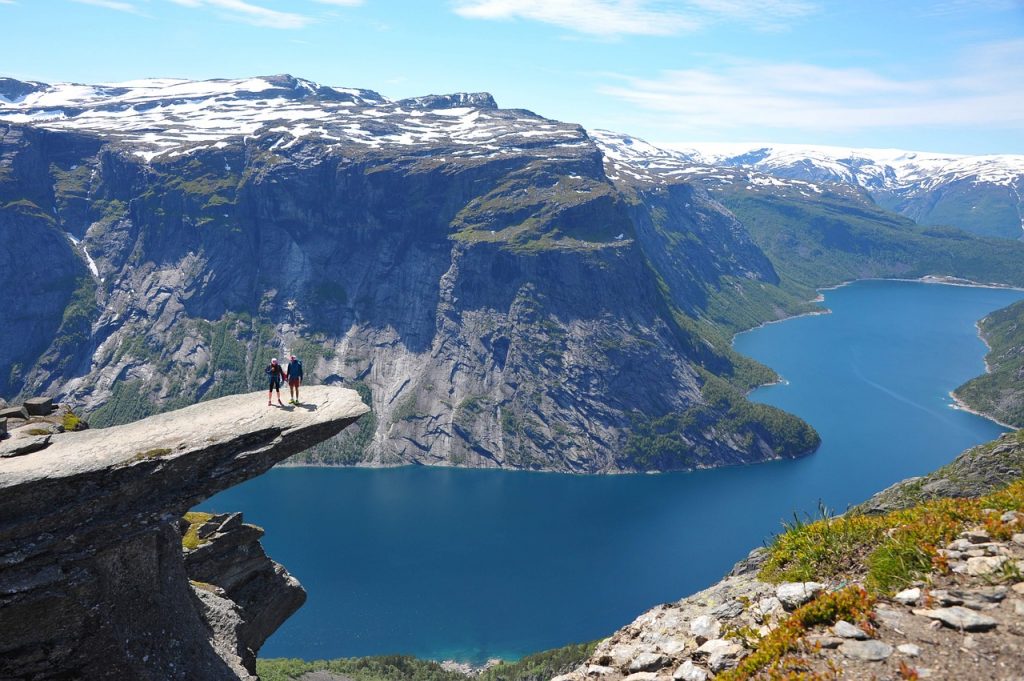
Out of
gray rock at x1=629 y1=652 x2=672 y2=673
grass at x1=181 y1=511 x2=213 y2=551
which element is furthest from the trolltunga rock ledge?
gray rock at x1=629 y1=652 x2=672 y2=673

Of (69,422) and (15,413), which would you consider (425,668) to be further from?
(15,413)

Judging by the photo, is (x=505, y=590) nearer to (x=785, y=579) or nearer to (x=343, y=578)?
(x=343, y=578)

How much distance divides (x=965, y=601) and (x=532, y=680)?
98.7 metres

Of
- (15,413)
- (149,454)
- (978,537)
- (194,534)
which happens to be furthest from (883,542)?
(194,534)

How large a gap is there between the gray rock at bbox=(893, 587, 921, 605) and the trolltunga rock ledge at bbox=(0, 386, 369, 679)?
26.7 meters

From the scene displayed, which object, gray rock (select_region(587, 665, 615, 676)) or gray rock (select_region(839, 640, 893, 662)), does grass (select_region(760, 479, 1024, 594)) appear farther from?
gray rock (select_region(587, 665, 615, 676))

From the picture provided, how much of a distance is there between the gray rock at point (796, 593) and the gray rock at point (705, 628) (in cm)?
182

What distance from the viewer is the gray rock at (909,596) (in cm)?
1359

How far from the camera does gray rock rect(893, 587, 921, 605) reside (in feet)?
44.6

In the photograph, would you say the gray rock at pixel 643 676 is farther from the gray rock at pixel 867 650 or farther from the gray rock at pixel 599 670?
the gray rock at pixel 867 650

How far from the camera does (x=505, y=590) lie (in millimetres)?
156125

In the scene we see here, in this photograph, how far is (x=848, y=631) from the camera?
13.0 m

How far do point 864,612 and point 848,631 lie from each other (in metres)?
0.76

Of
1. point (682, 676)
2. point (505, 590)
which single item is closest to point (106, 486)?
point (682, 676)
